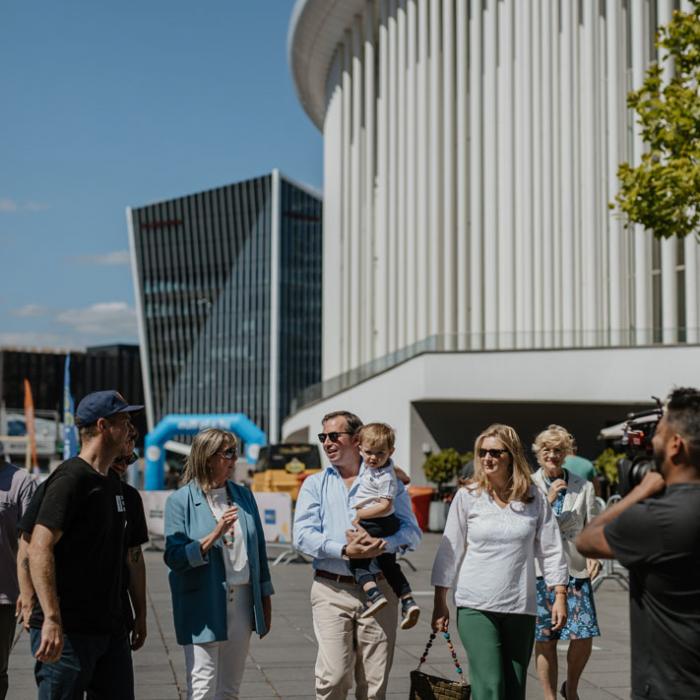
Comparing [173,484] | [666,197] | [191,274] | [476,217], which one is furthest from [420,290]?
[191,274]

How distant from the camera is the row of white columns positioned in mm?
34469

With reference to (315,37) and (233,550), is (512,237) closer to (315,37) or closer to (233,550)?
(315,37)

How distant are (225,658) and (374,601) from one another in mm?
830

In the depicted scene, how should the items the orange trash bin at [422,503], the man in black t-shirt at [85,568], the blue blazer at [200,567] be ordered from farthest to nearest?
1. the orange trash bin at [422,503]
2. the blue blazer at [200,567]
3. the man in black t-shirt at [85,568]

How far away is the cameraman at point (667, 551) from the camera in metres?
3.60

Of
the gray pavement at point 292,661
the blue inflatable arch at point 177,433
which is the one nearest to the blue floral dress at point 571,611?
the gray pavement at point 292,661

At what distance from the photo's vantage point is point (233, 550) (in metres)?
5.92

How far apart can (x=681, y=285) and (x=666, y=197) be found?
1897cm

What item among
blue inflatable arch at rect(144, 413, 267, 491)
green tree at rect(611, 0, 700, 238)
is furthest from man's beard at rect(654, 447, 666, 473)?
blue inflatable arch at rect(144, 413, 267, 491)

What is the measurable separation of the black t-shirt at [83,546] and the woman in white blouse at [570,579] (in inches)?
127

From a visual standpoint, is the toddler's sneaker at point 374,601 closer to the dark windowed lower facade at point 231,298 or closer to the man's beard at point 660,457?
the man's beard at point 660,457

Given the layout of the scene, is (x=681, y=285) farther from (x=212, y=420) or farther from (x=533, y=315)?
(x=212, y=420)

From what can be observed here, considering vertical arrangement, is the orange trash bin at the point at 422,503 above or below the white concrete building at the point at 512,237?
below

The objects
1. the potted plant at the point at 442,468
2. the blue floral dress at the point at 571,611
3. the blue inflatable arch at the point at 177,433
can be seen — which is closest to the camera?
the blue floral dress at the point at 571,611
